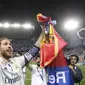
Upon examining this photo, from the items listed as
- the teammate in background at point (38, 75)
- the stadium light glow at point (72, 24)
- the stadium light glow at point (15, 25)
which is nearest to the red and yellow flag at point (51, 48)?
the teammate in background at point (38, 75)

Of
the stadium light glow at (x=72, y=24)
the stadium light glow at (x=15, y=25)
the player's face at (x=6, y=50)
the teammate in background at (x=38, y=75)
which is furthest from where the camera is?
the stadium light glow at (x=15, y=25)

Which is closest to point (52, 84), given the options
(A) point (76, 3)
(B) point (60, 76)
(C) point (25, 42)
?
(B) point (60, 76)

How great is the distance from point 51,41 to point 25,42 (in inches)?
1577

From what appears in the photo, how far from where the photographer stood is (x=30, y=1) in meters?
36.5

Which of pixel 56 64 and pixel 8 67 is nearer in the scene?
pixel 56 64

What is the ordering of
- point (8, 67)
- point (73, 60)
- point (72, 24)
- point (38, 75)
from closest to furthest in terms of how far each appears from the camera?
point (8, 67) < point (73, 60) < point (38, 75) < point (72, 24)

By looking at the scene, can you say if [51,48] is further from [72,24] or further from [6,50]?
[72,24]

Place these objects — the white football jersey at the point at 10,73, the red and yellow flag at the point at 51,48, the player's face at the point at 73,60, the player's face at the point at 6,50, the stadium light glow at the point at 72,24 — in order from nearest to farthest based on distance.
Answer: the red and yellow flag at the point at 51,48
the white football jersey at the point at 10,73
the player's face at the point at 6,50
the player's face at the point at 73,60
the stadium light glow at the point at 72,24

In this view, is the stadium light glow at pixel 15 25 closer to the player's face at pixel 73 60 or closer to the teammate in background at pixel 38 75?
the teammate in background at pixel 38 75

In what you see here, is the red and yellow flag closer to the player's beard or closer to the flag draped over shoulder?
the flag draped over shoulder

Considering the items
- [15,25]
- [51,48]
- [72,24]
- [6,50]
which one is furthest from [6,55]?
[15,25]

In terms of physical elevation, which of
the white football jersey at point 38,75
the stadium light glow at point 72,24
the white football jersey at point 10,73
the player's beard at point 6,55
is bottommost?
the white football jersey at point 38,75

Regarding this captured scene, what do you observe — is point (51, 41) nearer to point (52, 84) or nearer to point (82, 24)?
point (52, 84)

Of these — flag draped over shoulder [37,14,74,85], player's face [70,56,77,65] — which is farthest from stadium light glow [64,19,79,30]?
flag draped over shoulder [37,14,74,85]
